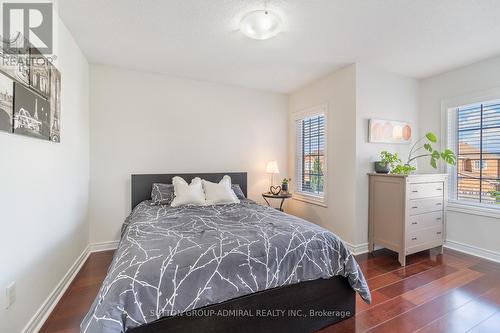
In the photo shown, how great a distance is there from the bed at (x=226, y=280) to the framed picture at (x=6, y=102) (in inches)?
40.5

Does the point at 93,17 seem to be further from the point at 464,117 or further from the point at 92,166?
the point at 464,117

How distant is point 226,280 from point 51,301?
1.61m

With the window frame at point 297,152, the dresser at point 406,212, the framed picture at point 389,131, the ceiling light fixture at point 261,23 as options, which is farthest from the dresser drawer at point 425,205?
the ceiling light fixture at point 261,23

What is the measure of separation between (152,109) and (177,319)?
9.46ft

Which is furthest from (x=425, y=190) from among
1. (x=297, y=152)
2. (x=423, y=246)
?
(x=297, y=152)

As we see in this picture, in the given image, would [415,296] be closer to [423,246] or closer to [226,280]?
[423,246]

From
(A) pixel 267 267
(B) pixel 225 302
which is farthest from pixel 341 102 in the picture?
(B) pixel 225 302

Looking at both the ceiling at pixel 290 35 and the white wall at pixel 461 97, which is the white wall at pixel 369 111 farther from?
the white wall at pixel 461 97

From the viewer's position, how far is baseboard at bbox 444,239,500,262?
2.91 meters

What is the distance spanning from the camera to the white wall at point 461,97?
9.63 feet

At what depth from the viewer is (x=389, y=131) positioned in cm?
335

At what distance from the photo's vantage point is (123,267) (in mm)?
1373

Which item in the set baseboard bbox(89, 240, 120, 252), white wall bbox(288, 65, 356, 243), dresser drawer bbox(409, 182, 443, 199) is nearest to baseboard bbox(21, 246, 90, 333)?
baseboard bbox(89, 240, 120, 252)

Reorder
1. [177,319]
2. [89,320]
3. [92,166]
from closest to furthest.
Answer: [89,320] → [177,319] → [92,166]
